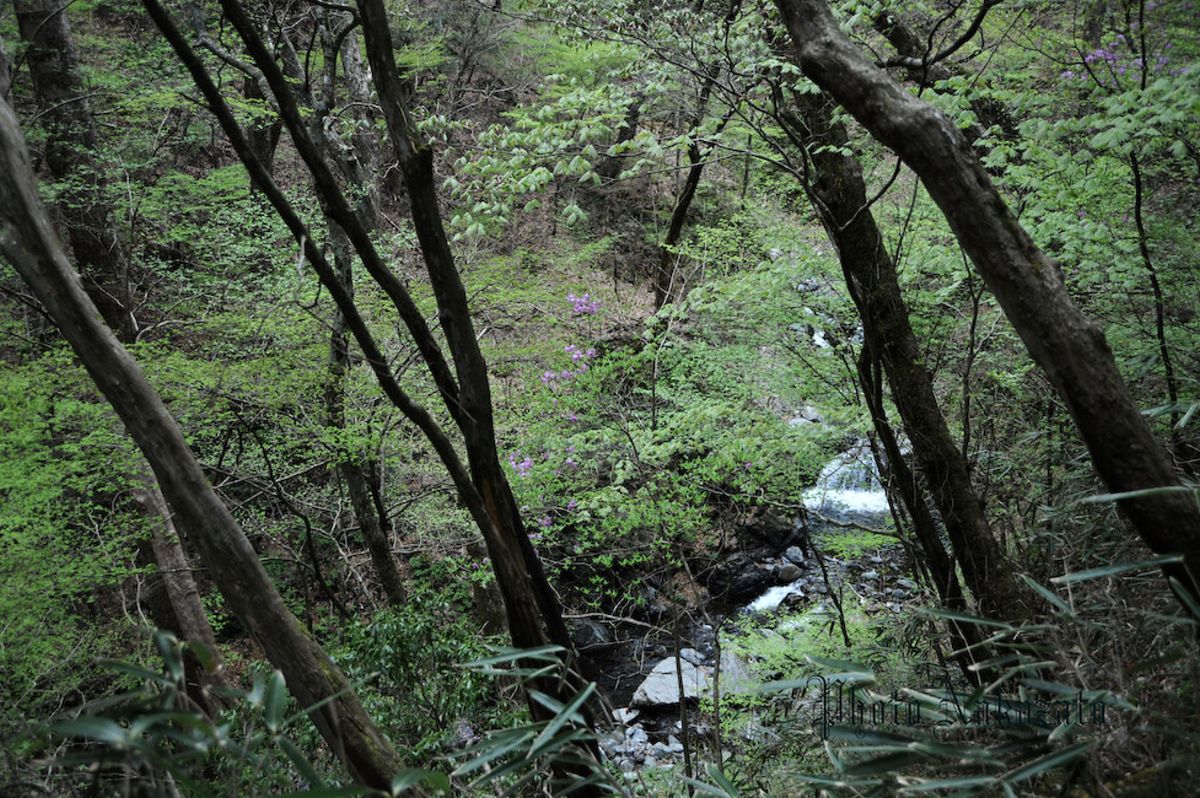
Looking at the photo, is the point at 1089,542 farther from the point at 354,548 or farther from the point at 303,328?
the point at 354,548

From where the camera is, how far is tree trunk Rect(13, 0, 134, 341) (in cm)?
688

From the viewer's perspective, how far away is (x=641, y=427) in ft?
20.9

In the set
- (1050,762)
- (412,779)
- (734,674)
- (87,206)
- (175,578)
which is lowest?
(734,674)

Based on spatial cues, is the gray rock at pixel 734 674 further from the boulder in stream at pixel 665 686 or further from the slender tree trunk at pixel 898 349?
the slender tree trunk at pixel 898 349

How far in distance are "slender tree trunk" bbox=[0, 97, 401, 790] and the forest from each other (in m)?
→ 0.01

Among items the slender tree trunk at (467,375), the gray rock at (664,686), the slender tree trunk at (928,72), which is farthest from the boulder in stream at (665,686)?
the slender tree trunk at (928,72)

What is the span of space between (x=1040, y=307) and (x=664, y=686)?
649 cm

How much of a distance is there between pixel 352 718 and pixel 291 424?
192 inches

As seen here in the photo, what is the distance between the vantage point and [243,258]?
9219mm

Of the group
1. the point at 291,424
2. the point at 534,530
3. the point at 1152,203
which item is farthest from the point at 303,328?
the point at 1152,203

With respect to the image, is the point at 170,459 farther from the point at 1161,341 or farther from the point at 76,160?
the point at 76,160

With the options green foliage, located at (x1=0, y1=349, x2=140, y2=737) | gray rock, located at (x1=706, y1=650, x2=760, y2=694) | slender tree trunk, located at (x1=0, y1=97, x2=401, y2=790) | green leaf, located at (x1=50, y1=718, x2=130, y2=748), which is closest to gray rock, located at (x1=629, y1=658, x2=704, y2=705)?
gray rock, located at (x1=706, y1=650, x2=760, y2=694)

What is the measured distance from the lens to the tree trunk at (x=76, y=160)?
22.6 feet

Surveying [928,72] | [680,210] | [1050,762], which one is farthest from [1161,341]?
[680,210]
